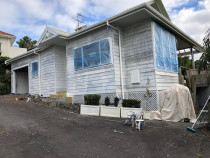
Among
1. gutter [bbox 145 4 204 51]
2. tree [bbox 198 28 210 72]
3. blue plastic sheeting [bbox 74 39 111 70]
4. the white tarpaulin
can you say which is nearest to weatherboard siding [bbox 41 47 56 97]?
blue plastic sheeting [bbox 74 39 111 70]

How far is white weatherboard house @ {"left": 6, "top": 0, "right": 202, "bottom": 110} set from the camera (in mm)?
8375

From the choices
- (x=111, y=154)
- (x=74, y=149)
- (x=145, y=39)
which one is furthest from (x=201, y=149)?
(x=145, y=39)

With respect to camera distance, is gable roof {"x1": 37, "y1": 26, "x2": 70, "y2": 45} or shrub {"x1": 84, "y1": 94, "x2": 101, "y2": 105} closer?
shrub {"x1": 84, "y1": 94, "x2": 101, "y2": 105}

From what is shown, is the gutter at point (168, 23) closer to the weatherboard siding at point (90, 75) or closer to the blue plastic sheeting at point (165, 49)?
the blue plastic sheeting at point (165, 49)

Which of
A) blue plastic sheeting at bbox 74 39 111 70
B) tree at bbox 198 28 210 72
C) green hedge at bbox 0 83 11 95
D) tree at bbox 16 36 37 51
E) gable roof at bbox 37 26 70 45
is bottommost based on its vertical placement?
green hedge at bbox 0 83 11 95

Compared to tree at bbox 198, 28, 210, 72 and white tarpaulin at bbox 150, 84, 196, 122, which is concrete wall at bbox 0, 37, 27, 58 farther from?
tree at bbox 198, 28, 210, 72

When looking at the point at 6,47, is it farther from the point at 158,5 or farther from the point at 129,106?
the point at 129,106

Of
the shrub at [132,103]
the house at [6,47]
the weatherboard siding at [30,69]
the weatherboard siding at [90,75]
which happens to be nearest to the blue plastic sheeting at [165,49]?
the shrub at [132,103]

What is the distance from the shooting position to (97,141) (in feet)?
14.7

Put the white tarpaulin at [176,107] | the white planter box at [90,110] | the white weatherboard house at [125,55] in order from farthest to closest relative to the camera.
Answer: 1. the white weatherboard house at [125,55]
2. the white planter box at [90,110]
3. the white tarpaulin at [176,107]

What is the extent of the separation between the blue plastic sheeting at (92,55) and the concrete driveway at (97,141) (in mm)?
4287

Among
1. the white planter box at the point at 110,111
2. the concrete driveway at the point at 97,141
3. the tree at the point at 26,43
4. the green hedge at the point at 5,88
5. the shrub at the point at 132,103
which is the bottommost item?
the concrete driveway at the point at 97,141

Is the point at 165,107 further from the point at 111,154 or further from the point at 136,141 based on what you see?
the point at 111,154

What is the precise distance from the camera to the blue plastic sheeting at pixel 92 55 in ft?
30.3
